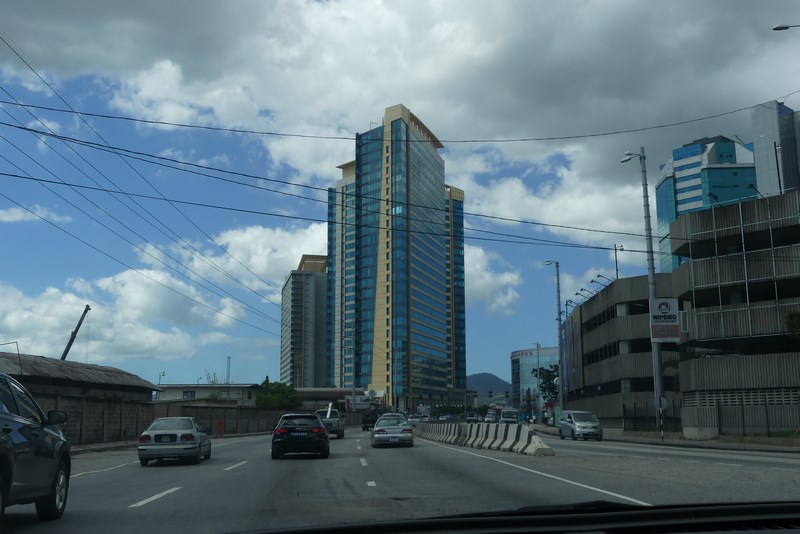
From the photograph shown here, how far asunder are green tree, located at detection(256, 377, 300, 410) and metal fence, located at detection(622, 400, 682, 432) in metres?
59.2

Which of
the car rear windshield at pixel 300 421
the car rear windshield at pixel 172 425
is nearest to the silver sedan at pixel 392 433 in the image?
the car rear windshield at pixel 300 421

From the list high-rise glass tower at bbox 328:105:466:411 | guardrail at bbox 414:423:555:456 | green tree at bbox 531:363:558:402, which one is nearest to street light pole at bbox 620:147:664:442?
guardrail at bbox 414:423:555:456

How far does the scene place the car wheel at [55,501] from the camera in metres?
10.2

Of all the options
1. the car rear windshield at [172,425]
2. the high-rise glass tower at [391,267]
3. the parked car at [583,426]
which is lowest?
the parked car at [583,426]

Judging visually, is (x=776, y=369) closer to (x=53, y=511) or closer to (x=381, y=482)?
(x=381, y=482)

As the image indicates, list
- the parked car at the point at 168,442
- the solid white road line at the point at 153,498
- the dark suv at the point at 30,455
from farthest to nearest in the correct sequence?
the parked car at the point at 168,442
the solid white road line at the point at 153,498
the dark suv at the point at 30,455

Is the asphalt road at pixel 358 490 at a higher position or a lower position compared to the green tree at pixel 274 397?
lower

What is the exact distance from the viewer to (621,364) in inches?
2384

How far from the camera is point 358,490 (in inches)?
548

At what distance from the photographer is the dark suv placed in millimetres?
8891

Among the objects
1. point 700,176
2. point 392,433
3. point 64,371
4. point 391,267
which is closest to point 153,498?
point 392,433

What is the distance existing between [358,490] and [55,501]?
541 centimetres

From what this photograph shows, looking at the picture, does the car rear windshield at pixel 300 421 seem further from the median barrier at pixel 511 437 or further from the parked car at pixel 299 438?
the median barrier at pixel 511 437

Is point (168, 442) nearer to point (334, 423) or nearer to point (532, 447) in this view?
point (532, 447)
